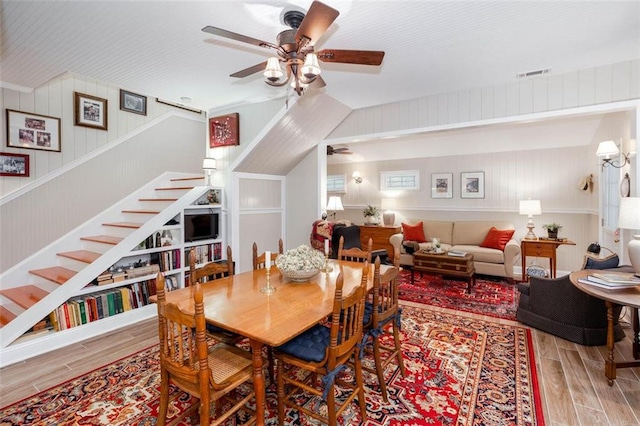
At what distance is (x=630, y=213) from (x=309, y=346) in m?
2.73

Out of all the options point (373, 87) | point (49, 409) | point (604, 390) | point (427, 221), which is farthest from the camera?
point (427, 221)

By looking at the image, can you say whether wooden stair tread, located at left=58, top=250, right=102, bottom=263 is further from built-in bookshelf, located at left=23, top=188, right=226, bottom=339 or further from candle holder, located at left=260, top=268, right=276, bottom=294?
candle holder, located at left=260, top=268, right=276, bottom=294

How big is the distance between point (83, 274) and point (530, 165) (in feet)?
21.8

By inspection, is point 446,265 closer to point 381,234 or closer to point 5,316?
point 381,234

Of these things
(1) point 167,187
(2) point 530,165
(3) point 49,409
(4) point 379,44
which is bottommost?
(3) point 49,409

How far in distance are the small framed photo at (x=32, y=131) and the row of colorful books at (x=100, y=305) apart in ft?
6.54

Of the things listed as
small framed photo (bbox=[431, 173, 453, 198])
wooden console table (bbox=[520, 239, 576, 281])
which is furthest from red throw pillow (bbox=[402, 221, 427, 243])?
wooden console table (bbox=[520, 239, 576, 281])

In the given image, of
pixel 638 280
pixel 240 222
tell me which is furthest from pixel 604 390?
pixel 240 222

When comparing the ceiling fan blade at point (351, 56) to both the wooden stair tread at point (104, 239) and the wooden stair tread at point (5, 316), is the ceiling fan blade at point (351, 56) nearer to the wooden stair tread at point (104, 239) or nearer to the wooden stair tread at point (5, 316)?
the wooden stair tread at point (104, 239)

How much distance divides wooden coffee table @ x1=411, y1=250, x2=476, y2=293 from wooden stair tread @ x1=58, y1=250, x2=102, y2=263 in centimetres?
427

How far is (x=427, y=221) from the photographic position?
6332 millimetres

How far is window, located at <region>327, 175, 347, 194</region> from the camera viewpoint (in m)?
7.57

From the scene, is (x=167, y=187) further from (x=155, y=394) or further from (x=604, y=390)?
(x=604, y=390)

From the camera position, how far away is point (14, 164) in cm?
353
